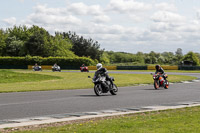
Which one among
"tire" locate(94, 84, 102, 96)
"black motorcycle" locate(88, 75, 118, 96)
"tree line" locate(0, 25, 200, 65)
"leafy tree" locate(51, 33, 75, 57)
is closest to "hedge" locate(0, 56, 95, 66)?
"tree line" locate(0, 25, 200, 65)

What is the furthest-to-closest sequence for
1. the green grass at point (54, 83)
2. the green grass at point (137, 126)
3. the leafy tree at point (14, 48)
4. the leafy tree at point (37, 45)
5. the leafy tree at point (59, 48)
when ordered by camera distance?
the leafy tree at point (14, 48) → the leafy tree at point (59, 48) → the leafy tree at point (37, 45) → the green grass at point (54, 83) → the green grass at point (137, 126)

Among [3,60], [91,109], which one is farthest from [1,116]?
[3,60]

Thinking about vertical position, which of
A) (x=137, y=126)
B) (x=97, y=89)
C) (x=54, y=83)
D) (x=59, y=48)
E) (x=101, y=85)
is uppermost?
(x=59, y=48)

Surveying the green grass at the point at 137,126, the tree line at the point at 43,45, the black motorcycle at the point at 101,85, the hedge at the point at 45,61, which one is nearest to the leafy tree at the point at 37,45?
the tree line at the point at 43,45

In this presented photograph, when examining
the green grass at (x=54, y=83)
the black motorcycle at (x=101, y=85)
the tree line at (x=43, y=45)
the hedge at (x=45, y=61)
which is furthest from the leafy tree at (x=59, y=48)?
the black motorcycle at (x=101, y=85)

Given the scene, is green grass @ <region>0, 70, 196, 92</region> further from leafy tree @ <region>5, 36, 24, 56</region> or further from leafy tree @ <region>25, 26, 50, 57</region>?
leafy tree @ <region>5, 36, 24, 56</region>

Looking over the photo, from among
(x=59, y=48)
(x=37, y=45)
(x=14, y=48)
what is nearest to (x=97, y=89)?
(x=37, y=45)

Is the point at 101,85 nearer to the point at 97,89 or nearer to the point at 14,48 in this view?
the point at 97,89

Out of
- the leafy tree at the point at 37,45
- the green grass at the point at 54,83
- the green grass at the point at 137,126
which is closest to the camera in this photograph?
the green grass at the point at 137,126

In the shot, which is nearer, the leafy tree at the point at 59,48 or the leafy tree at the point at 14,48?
the leafy tree at the point at 59,48

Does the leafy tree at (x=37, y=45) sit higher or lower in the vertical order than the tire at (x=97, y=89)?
higher

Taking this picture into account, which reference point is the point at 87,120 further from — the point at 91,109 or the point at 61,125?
the point at 91,109

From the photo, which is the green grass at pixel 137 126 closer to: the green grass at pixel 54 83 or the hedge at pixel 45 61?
the green grass at pixel 54 83

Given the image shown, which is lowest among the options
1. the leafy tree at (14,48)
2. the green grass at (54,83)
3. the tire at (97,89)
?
the green grass at (54,83)
